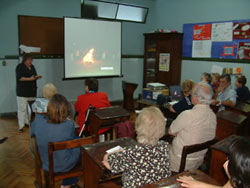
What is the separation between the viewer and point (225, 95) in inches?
173

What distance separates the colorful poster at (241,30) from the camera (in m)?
5.66

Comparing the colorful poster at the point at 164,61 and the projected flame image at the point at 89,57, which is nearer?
the projected flame image at the point at 89,57

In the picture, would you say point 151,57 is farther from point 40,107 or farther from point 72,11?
point 40,107

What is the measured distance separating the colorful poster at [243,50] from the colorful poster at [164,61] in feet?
6.44

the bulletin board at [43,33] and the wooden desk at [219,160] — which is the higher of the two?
the bulletin board at [43,33]

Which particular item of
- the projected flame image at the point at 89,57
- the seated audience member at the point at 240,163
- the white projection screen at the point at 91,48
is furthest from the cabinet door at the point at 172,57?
the seated audience member at the point at 240,163

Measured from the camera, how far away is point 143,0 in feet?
24.9

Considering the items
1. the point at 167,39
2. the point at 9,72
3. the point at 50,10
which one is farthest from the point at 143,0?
the point at 9,72

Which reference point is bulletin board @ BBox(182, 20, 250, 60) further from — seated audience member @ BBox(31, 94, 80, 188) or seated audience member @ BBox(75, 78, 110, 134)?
seated audience member @ BBox(31, 94, 80, 188)

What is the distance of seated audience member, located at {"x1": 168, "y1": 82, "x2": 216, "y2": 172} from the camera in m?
2.32

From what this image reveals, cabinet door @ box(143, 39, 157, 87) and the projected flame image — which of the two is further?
cabinet door @ box(143, 39, 157, 87)

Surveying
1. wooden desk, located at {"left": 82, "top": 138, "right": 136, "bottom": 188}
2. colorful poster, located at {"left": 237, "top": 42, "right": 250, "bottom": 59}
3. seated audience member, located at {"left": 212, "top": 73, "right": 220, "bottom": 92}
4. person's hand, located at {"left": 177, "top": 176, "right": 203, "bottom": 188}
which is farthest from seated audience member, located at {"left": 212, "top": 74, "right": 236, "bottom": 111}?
person's hand, located at {"left": 177, "top": 176, "right": 203, "bottom": 188}

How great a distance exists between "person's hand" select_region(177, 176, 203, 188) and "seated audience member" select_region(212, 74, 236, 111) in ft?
9.86

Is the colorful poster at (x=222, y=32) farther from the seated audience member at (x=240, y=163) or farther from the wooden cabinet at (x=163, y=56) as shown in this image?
the seated audience member at (x=240, y=163)
